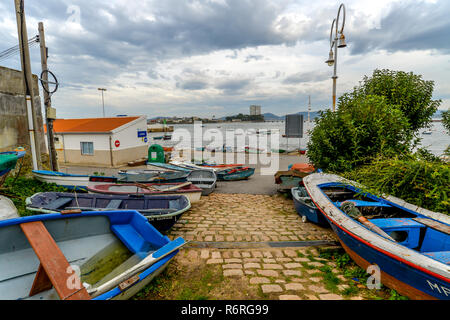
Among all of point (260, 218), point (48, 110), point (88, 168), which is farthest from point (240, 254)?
point (88, 168)

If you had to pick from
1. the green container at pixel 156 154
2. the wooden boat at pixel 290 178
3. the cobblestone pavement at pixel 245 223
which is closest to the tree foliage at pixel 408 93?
the wooden boat at pixel 290 178

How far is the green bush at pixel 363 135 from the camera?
8.05m

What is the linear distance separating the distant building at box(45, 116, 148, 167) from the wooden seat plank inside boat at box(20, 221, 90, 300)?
16.8m

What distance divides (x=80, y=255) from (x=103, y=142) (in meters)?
17.0

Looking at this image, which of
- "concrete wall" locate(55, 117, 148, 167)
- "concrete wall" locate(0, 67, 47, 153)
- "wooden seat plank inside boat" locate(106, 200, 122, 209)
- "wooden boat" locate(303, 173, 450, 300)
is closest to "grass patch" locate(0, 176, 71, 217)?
"concrete wall" locate(0, 67, 47, 153)

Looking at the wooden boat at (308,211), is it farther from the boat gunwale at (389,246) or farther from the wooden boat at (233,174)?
the wooden boat at (233,174)

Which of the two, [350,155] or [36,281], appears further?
[350,155]

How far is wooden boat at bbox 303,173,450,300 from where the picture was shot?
286cm

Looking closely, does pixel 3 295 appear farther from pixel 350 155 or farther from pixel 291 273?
pixel 350 155

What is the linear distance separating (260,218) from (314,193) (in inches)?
88.2

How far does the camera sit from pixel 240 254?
16.3 ft

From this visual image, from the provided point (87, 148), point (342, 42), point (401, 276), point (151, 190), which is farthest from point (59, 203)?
point (87, 148)

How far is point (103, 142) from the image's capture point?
63.0 feet
